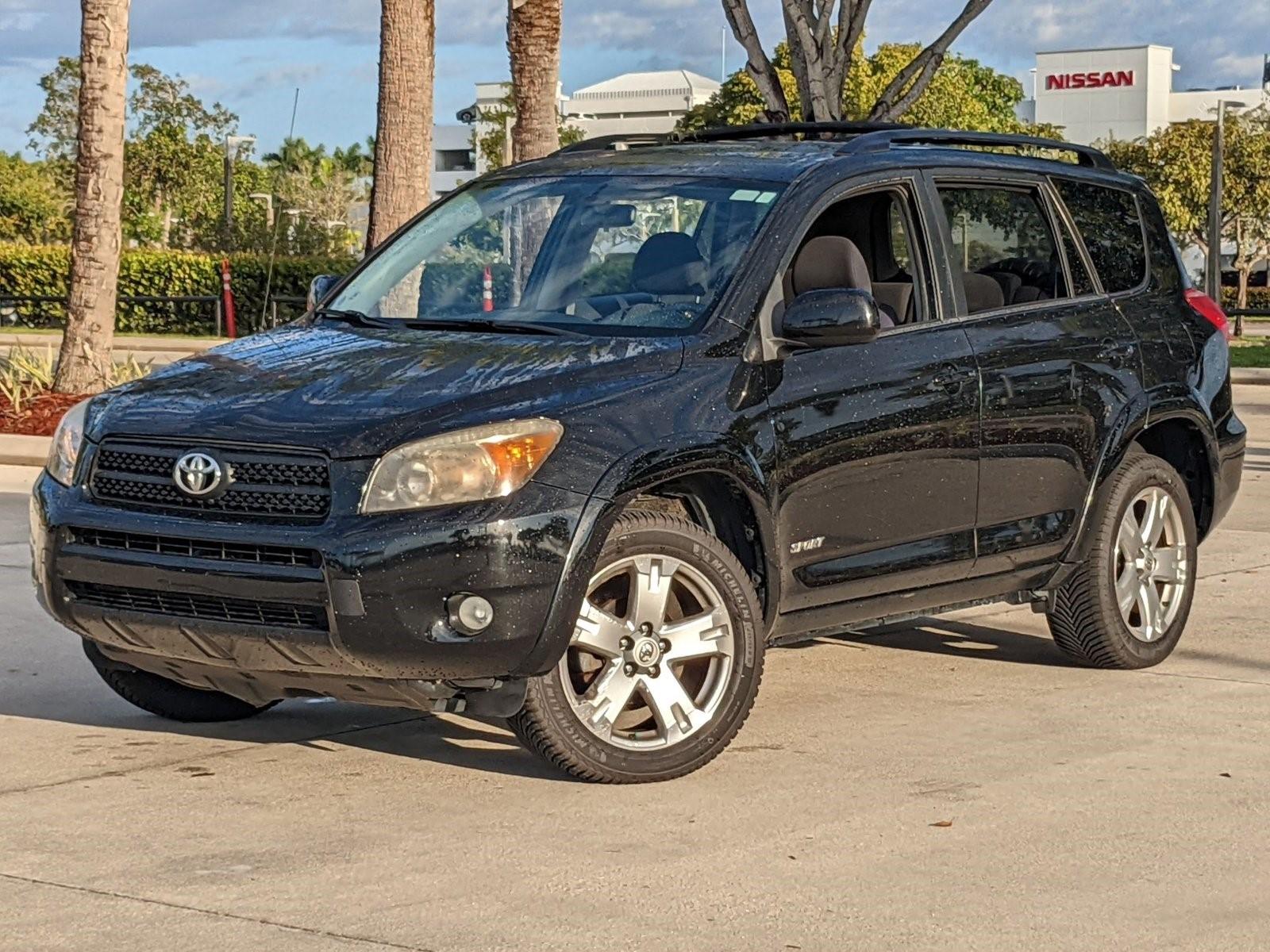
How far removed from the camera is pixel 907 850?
5406mm

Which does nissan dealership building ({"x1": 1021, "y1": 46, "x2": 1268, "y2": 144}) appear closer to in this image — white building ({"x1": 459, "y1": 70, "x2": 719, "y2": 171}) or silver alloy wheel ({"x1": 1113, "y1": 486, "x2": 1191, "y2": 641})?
white building ({"x1": 459, "y1": 70, "x2": 719, "y2": 171})

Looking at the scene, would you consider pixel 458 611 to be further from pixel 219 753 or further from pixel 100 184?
pixel 100 184

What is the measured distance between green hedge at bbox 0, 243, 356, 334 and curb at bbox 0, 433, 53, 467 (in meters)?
21.7

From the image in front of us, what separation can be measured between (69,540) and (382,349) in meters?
1.07

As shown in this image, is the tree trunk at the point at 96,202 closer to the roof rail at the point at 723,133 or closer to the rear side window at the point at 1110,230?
the roof rail at the point at 723,133

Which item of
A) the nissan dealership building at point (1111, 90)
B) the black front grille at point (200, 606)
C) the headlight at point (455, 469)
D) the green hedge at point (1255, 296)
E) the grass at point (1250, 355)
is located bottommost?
the black front grille at point (200, 606)

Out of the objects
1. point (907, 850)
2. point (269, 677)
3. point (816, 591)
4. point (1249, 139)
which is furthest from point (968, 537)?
point (1249, 139)

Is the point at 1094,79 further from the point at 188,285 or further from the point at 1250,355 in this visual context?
the point at 1250,355

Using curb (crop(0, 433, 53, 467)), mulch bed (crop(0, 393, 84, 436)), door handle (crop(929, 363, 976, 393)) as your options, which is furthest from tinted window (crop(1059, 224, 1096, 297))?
mulch bed (crop(0, 393, 84, 436))

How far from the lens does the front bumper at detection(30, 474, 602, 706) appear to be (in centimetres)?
556

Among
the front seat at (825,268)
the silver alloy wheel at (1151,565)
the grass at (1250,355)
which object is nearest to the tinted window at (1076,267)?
the silver alloy wheel at (1151,565)

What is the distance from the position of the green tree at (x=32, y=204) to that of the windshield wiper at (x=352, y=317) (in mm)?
52788

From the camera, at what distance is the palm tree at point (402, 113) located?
18.7 metres

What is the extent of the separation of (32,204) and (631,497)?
68947 mm
